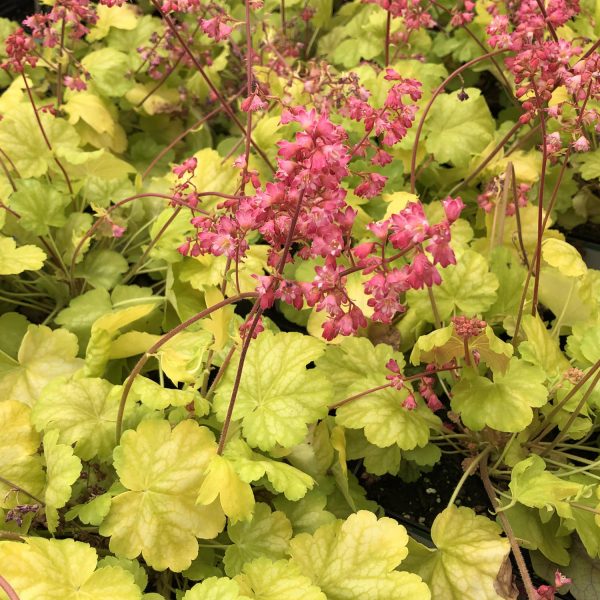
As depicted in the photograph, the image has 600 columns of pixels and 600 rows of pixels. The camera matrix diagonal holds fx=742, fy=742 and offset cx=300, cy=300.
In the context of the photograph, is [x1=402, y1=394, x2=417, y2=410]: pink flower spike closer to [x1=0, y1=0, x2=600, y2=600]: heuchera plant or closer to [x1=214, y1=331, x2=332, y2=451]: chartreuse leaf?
[x1=0, y1=0, x2=600, y2=600]: heuchera plant

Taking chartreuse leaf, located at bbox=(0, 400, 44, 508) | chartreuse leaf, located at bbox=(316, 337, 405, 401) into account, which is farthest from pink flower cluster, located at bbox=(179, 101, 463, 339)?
chartreuse leaf, located at bbox=(0, 400, 44, 508)

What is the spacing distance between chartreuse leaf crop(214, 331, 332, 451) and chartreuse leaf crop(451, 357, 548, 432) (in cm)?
27

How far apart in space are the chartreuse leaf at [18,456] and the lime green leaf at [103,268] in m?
0.46

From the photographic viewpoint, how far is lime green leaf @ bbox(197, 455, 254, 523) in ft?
3.91

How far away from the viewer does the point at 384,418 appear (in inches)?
56.8

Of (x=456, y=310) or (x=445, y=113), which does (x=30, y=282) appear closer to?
(x=456, y=310)

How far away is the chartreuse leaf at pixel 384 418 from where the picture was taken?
4.65 feet

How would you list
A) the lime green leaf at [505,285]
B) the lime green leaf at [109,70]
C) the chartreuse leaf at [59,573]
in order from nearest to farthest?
the chartreuse leaf at [59,573] < the lime green leaf at [505,285] < the lime green leaf at [109,70]

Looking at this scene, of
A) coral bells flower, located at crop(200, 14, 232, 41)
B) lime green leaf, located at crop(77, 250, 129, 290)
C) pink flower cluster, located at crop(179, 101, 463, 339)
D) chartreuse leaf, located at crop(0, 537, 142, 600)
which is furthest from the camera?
lime green leaf, located at crop(77, 250, 129, 290)

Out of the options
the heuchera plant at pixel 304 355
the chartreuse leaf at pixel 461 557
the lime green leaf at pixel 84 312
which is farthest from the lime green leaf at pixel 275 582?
the lime green leaf at pixel 84 312

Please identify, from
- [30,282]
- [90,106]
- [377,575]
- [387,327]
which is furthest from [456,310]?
[90,106]

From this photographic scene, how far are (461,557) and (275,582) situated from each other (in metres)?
0.35

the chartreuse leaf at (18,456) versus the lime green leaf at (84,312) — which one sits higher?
the lime green leaf at (84,312)

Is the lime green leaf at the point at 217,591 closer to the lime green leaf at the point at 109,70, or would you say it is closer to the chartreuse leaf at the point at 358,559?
the chartreuse leaf at the point at 358,559
